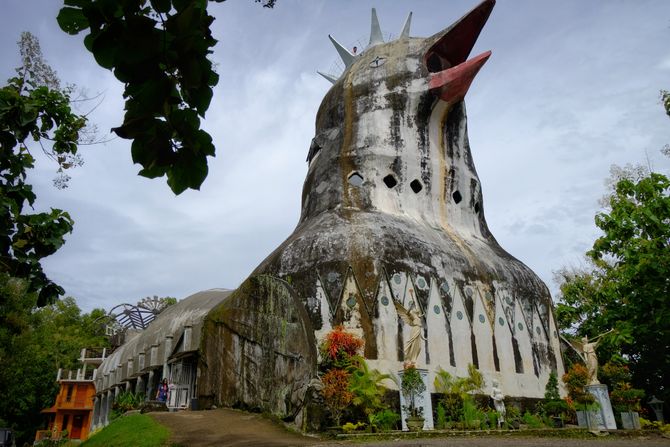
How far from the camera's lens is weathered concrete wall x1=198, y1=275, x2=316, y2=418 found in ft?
35.0

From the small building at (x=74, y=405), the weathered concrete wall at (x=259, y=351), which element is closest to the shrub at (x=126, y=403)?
the weathered concrete wall at (x=259, y=351)

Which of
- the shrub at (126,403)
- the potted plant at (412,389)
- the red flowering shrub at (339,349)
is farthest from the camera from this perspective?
the shrub at (126,403)

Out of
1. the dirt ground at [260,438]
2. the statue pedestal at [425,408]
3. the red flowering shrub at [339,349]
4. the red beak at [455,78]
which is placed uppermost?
the red beak at [455,78]

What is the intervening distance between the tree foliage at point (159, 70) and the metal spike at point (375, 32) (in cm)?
1660

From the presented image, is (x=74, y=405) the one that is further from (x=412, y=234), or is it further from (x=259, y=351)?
(x=412, y=234)

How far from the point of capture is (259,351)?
1159 cm

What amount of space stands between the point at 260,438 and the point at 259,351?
2841 millimetres

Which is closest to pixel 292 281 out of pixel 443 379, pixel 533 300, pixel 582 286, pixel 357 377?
pixel 357 377

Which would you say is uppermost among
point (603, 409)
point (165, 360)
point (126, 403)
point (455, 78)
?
point (455, 78)

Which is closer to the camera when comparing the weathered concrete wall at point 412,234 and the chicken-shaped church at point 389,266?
the chicken-shaped church at point 389,266

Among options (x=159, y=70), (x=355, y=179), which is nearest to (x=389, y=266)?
(x=355, y=179)

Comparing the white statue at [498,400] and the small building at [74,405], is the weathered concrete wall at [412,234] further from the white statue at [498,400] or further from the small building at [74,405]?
the small building at [74,405]

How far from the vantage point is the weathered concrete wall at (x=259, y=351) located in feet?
35.0

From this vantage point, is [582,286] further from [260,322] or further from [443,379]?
[260,322]
